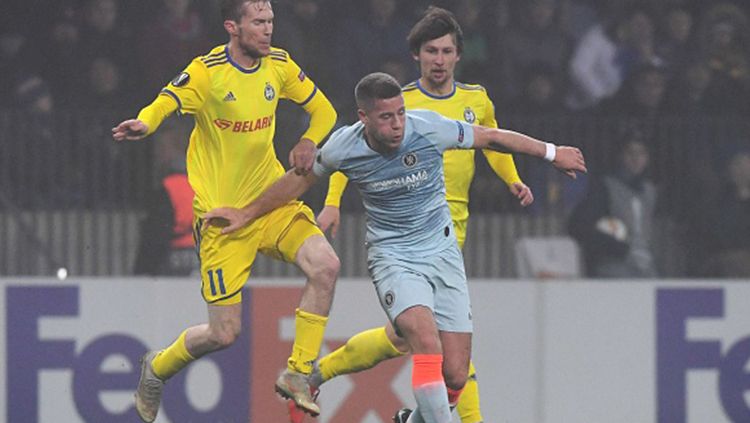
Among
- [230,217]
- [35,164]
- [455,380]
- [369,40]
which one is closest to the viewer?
[455,380]

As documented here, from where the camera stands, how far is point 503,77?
15336 mm

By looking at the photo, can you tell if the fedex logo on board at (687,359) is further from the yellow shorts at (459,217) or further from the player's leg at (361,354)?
the player's leg at (361,354)

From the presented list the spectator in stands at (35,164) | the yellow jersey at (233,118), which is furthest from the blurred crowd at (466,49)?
the yellow jersey at (233,118)

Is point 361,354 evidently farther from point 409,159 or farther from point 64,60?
point 64,60

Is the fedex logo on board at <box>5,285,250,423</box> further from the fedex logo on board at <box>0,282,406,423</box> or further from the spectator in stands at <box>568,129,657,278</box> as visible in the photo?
the spectator in stands at <box>568,129,657,278</box>

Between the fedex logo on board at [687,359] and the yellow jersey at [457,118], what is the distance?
84.5 inches

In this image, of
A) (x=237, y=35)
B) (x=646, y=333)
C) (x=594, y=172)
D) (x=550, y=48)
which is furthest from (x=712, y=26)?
(x=237, y=35)

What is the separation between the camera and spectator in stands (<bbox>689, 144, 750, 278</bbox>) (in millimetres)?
14094

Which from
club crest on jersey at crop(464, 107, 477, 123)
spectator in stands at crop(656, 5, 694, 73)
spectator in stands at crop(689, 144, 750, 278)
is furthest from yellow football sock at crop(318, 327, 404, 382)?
spectator in stands at crop(656, 5, 694, 73)

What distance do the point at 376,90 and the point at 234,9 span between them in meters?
1.17

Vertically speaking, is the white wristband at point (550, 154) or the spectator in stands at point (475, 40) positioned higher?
the spectator in stands at point (475, 40)

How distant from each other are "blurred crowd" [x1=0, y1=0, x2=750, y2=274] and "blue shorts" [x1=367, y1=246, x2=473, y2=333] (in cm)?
341

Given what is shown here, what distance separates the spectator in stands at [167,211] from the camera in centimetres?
1355

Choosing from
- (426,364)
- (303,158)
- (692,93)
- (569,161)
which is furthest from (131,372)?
(692,93)
